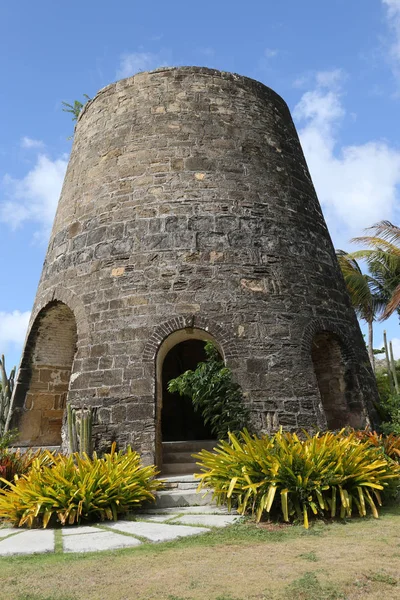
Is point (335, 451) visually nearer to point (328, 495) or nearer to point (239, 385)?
point (328, 495)

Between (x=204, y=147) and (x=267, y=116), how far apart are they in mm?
1976

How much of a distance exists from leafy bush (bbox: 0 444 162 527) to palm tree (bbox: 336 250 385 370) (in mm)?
14778

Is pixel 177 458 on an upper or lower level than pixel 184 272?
lower

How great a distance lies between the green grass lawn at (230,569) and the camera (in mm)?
2896

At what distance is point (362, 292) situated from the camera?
62.2 ft

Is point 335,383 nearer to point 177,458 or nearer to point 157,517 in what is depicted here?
point 177,458

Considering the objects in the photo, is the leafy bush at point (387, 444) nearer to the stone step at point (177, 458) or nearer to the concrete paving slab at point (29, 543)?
the stone step at point (177, 458)

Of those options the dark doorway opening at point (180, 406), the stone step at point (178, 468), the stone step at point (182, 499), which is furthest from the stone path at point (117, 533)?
the dark doorway opening at point (180, 406)

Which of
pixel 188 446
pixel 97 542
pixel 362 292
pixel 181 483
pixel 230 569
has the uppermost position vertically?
pixel 362 292

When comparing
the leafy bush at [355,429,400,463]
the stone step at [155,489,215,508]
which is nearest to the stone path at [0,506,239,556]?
the stone step at [155,489,215,508]

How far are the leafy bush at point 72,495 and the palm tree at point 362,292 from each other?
48.5 ft

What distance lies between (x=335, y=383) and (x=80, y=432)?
4536 mm

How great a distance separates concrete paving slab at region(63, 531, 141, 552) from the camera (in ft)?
13.3

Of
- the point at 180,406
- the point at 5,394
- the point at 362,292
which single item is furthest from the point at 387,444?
the point at 362,292
